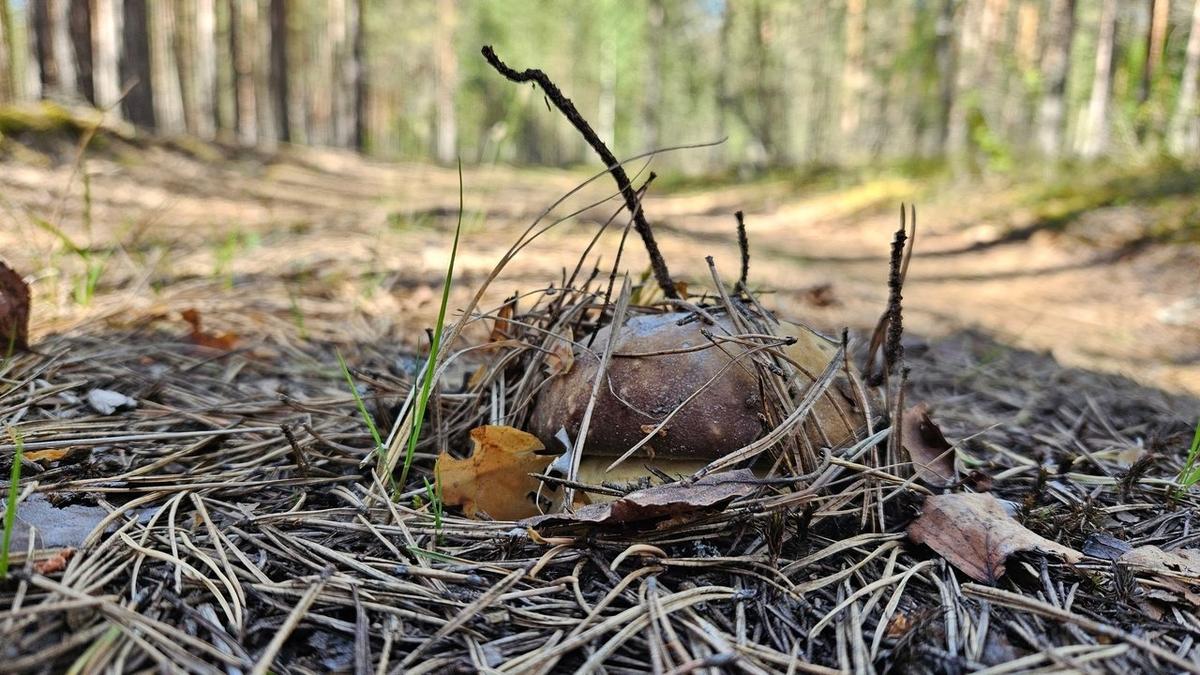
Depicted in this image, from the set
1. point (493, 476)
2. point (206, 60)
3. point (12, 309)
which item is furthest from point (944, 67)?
point (12, 309)

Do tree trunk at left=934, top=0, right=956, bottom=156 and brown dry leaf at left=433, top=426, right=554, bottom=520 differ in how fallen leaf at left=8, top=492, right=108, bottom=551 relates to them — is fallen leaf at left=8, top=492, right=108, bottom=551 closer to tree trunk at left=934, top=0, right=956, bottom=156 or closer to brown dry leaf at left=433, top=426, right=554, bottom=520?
brown dry leaf at left=433, top=426, right=554, bottom=520

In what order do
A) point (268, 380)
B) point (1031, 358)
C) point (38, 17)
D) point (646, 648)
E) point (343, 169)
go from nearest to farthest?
point (646, 648) → point (268, 380) → point (1031, 358) → point (38, 17) → point (343, 169)

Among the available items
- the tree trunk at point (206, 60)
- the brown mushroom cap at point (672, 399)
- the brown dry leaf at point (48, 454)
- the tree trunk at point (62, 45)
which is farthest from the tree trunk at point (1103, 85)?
the tree trunk at point (206, 60)

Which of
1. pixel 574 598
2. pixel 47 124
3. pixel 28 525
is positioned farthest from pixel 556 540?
pixel 47 124

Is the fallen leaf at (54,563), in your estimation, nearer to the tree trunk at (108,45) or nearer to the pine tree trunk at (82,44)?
the pine tree trunk at (82,44)

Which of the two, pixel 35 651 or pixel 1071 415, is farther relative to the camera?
pixel 1071 415

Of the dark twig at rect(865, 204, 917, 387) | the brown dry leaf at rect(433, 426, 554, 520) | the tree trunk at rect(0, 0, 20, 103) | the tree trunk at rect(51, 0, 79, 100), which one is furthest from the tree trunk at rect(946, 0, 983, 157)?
the brown dry leaf at rect(433, 426, 554, 520)

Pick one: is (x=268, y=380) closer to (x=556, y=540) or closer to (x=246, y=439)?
(x=246, y=439)
